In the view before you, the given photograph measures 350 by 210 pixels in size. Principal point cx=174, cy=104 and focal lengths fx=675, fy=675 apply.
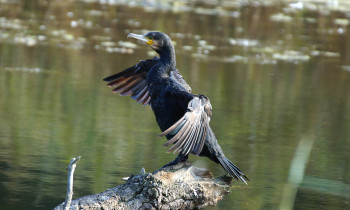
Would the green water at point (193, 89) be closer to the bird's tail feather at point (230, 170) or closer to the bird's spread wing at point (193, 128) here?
the bird's tail feather at point (230, 170)

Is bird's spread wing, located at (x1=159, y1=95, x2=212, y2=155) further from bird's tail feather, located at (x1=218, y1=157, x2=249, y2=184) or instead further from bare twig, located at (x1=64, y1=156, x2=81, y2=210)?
bare twig, located at (x1=64, y1=156, x2=81, y2=210)

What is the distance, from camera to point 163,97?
5070 mm

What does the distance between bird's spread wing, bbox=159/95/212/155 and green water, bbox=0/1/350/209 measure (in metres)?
0.66

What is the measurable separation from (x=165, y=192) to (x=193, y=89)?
4.07 metres

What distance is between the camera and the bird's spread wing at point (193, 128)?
4598 millimetres

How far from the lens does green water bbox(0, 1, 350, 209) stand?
5555 millimetres

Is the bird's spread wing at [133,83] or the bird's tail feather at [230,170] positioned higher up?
the bird's spread wing at [133,83]

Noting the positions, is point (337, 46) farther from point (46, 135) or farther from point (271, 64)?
point (46, 135)

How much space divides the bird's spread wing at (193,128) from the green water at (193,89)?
0.66 metres

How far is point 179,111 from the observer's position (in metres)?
5.11

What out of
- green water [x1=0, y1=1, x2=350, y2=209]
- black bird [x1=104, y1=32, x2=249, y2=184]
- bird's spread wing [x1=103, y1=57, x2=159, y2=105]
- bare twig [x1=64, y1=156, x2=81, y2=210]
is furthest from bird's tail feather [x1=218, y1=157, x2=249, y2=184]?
bare twig [x1=64, y1=156, x2=81, y2=210]

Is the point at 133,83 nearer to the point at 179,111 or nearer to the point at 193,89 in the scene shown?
the point at 179,111

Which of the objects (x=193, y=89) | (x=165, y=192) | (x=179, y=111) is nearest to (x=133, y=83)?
(x=179, y=111)

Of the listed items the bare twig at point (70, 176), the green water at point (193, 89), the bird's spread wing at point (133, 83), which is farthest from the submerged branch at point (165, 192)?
the bird's spread wing at point (133, 83)
